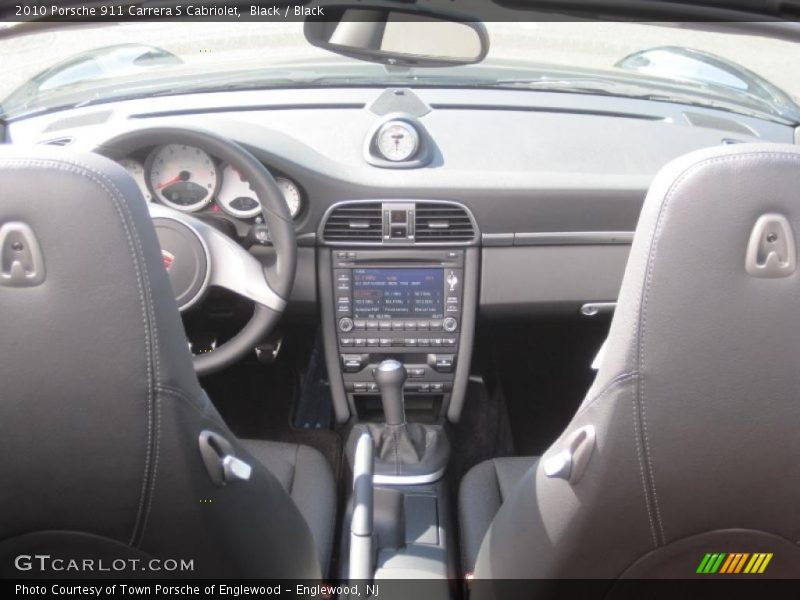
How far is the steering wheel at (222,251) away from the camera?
230 cm

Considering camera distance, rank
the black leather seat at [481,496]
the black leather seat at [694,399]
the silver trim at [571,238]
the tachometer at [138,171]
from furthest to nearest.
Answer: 1. the silver trim at [571,238]
2. the tachometer at [138,171]
3. the black leather seat at [481,496]
4. the black leather seat at [694,399]

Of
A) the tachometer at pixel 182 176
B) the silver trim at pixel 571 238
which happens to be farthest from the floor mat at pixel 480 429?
the tachometer at pixel 182 176

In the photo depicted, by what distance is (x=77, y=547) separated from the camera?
4.89 ft

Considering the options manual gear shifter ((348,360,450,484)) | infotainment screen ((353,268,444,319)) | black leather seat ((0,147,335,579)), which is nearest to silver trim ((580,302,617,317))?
infotainment screen ((353,268,444,319))

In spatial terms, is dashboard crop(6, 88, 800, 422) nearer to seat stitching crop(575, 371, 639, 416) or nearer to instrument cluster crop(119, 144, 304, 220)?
instrument cluster crop(119, 144, 304, 220)

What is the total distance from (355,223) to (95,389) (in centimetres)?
149

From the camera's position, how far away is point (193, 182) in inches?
102

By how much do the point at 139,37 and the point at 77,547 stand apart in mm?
3407

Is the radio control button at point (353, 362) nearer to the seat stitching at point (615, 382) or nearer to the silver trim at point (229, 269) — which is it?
the silver trim at point (229, 269)

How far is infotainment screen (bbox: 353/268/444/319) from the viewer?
2.76 metres

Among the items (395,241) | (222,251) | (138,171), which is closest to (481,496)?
(395,241)

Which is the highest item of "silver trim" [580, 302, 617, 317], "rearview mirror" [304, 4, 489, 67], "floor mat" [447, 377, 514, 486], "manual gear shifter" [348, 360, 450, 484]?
"rearview mirror" [304, 4, 489, 67]

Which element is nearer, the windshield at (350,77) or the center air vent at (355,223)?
the center air vent at (355,223)

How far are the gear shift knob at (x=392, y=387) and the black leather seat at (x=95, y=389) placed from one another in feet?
3.40
